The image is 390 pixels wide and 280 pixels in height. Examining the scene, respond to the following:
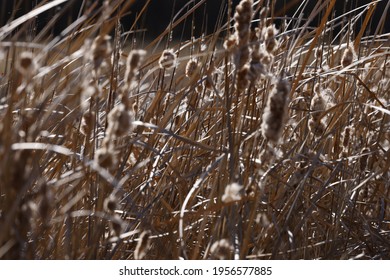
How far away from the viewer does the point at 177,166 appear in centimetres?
190

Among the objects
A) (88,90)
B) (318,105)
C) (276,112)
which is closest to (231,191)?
(276,112)

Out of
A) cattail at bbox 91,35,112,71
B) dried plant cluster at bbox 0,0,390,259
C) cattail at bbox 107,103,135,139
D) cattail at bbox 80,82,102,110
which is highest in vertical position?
cattail at bbox 91,35,112,71

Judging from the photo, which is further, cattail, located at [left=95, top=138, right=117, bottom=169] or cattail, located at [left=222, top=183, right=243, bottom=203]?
cattail, located at [left=222, top=183, right=243, bottom=203]

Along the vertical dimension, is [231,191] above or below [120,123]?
below

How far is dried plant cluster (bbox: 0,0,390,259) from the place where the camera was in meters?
1.11

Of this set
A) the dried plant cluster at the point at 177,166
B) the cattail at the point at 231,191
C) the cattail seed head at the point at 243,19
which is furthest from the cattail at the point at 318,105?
the cattail at the point at 231,191

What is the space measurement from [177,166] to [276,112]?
2.69ft

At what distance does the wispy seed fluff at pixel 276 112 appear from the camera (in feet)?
3.61

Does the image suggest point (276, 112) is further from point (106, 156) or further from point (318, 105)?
point (318, 105)

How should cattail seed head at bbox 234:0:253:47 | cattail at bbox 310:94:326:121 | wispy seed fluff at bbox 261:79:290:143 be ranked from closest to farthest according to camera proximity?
wispy seed fluff at bbox 261:79:290:143, cattail seed head at bbox 234:0:253:47, cattail at bbox 310:94:326:121

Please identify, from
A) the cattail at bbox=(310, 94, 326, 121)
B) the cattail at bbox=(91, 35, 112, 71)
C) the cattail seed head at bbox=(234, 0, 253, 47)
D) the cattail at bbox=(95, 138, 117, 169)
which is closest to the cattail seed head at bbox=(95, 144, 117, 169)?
the cattail at bbox=(95, 138, 117, 169)

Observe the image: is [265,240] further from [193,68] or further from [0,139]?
[0,139]

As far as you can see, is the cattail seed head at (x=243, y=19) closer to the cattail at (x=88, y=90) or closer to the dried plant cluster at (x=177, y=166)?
the dried plant cluster at (x=177, y=166)

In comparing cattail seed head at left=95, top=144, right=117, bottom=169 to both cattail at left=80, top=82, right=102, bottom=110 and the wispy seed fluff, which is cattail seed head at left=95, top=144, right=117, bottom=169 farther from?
the wispy seed fluff
